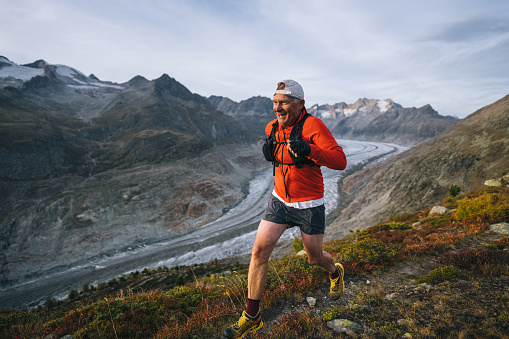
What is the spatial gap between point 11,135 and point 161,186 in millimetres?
42211

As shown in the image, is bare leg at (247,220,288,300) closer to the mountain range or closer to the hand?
the hand

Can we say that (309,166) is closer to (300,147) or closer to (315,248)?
(300,147)

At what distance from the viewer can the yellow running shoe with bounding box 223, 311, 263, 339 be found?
3367 millimetres

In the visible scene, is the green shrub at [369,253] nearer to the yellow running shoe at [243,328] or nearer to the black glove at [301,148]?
the yellow running shoe at [243,328]

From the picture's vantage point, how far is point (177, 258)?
3659 centimetres

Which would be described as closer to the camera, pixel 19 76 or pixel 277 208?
pixel 277 208

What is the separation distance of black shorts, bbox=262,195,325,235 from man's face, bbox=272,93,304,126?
4.30 ft

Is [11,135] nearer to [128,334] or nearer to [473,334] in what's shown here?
[128,334]

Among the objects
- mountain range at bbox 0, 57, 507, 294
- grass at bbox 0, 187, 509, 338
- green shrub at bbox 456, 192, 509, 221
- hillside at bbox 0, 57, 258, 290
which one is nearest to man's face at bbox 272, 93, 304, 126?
grass at bbox 0, 187, 509, 338

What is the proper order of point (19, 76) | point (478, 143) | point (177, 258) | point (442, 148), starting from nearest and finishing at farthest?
point (478, 143) < point (177, 258) < point (442, 148) < point (19, 76)

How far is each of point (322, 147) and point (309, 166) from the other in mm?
354

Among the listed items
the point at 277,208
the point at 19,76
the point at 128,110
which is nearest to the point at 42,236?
the point at 277,208

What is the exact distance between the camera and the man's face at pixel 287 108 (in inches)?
136

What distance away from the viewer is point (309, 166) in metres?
3.37
